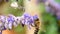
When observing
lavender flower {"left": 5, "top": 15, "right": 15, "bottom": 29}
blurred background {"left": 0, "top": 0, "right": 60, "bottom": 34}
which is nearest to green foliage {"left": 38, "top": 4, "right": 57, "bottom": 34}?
blurred background {"left": 0, "top": 0, "right": 60, "bottom": 34}

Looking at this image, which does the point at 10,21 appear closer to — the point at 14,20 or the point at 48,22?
the point at 14,20

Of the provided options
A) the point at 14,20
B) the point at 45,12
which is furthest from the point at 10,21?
the point at 45,12

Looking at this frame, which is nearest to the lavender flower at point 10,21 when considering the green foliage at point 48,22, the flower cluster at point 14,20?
the flower cluster at point 14,20

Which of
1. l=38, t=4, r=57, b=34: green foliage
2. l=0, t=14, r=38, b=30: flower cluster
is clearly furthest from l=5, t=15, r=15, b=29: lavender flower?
l=38, t=4, r=57, b=34: green foliage

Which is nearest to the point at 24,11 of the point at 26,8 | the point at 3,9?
the point at 26,8

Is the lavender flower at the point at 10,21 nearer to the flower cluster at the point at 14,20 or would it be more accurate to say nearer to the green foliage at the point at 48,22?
the flower cluster at the point at 14,20

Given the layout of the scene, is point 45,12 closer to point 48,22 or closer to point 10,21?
point 48,22

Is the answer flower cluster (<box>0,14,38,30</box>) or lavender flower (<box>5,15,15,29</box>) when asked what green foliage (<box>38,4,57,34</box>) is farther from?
lavender flower (<box>5,15,15,29</box>)

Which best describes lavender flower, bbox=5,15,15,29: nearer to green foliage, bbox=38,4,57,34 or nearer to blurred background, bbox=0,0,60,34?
blurred background, bbox=0,0,60,34

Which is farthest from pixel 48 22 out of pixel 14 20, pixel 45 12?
pixel 14 20

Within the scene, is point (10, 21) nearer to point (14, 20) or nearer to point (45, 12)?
point (14, 20)
